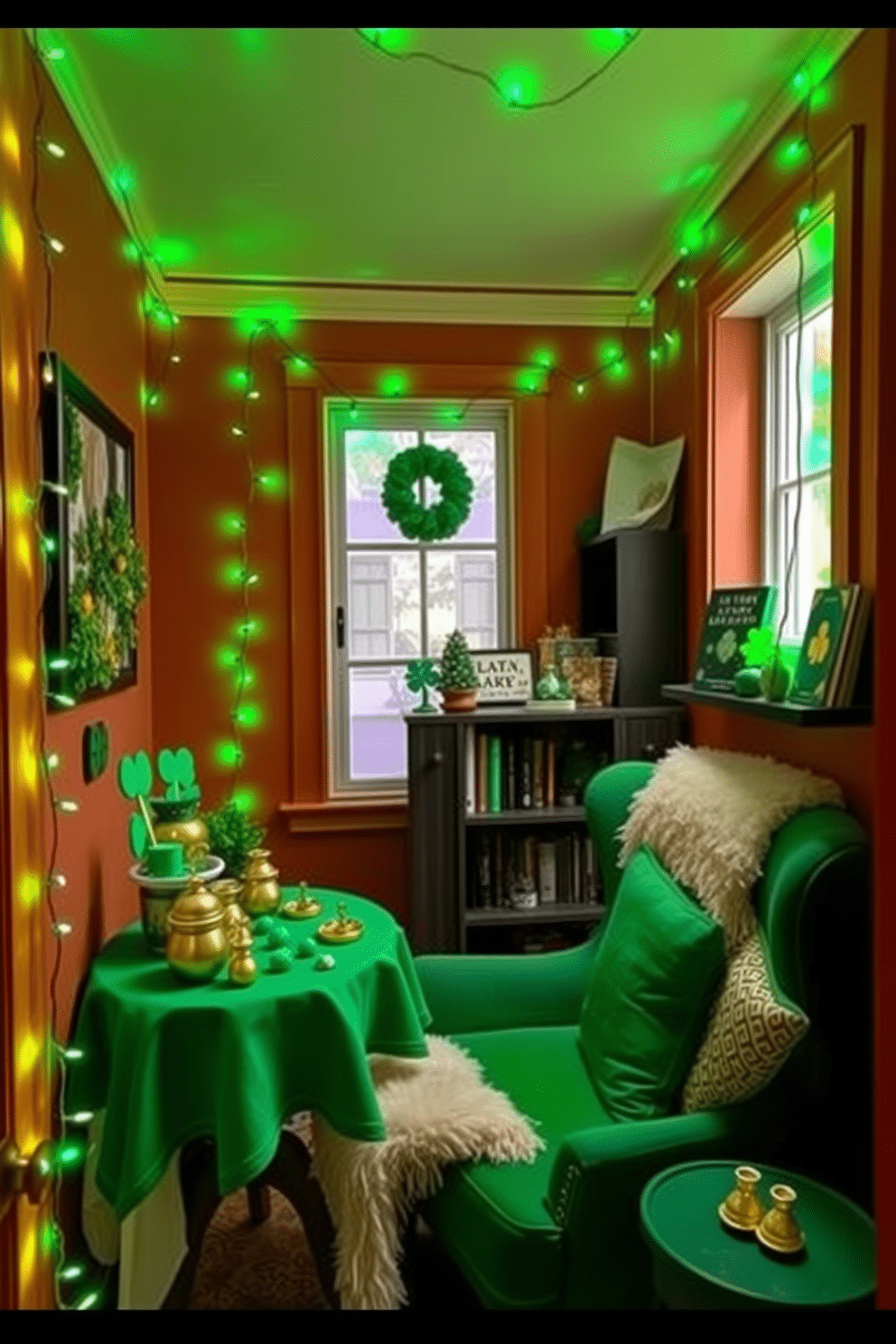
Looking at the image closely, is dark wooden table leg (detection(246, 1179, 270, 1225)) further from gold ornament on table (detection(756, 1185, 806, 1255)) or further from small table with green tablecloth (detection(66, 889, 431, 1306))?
gold ornament on table (detection(756, 1185, 806, 1255))

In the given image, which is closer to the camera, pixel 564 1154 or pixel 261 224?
pixel 564 1154

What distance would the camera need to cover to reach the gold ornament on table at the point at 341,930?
1.84 meters

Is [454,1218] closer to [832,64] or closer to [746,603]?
[746,603]

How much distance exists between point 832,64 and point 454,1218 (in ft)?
7.61

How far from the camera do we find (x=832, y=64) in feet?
5.61

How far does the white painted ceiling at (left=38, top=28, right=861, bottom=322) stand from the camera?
173 cm

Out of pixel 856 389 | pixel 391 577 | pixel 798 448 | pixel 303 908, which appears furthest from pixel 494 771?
pixel 856 389

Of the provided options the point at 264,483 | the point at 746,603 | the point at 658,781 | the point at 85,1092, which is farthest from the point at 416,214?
the point at 85,1092

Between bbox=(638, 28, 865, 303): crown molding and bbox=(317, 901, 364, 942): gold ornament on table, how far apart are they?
2011 millimetres

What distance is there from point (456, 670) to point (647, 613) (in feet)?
2.05

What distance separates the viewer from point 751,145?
2049mm

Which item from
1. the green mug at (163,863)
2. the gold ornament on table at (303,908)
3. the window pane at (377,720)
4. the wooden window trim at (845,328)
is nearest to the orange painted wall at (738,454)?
the wooden window trim at (845,328)

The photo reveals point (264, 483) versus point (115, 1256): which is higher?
point (264, 483)

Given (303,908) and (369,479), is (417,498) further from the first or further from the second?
(303,908)
